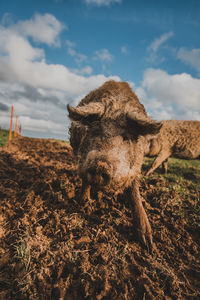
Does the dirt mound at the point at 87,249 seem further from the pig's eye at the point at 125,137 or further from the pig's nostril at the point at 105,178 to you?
the pig's eye at the point at 125,137

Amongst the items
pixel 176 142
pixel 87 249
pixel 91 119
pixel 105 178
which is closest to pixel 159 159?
pixel 176 142

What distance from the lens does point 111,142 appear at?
2771mm

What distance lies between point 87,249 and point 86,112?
216 cm

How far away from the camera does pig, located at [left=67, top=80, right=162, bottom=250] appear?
2523mm

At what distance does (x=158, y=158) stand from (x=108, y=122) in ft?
14.3

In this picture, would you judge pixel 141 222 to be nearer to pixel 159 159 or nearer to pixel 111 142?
pixel 111 142

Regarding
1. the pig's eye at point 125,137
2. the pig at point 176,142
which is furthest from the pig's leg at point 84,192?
the pig at point 176,142

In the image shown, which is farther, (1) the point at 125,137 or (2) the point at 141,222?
Answer: (1) the point at 125,137

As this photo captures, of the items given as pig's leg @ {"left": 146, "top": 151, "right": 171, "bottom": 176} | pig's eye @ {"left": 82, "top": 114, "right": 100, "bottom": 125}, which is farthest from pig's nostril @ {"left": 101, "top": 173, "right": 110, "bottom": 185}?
pig's leg @ {"left": 146, "top": 151, "right": 171, "bottom": 176}

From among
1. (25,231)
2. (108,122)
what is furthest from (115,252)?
(108,122)

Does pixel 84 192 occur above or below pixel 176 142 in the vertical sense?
below

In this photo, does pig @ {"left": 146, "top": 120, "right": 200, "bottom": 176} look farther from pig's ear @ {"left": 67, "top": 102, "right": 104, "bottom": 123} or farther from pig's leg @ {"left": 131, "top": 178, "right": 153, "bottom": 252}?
pig's ear @ {"left": 67, "top": 102, "right": 104, "bottom": 123}

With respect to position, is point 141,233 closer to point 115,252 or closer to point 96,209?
point 115,252

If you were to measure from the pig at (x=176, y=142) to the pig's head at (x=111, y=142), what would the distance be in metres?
3.68
